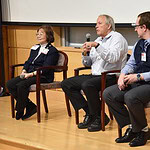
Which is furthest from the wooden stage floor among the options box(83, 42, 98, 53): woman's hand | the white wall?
the white wall

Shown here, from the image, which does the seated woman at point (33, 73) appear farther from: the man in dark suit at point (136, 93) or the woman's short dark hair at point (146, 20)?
the woman's short dark hair at point (146, 20)

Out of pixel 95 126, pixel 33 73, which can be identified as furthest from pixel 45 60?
pixel 95 126

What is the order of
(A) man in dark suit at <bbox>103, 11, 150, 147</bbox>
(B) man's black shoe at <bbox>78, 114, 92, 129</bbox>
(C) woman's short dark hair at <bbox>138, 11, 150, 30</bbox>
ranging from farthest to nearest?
(B) man's black shoe at <bbox>78, 114, 92, 129</bbox>
(C) woman's short dark hair at <bbox>138, 11, 150, 30</bbox>
(A) man in dark suit at <bbox>103, 11, 150, 147</bbox>

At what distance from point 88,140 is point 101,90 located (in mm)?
488

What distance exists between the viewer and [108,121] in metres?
4.16

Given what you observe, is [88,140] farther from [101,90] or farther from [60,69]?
[60,69]

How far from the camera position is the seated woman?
4.51m

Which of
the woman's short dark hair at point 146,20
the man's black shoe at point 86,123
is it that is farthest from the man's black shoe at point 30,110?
the woman's short dark hair at point 146,20

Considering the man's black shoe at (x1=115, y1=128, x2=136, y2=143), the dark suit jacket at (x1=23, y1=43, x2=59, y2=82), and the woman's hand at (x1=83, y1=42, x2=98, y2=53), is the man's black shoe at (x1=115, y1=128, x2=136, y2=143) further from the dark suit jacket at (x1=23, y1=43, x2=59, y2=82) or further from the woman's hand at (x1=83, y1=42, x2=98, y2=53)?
the dark suit jacket at (x1=23, y1=43, x2=59, y2=82)

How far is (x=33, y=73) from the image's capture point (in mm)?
4570

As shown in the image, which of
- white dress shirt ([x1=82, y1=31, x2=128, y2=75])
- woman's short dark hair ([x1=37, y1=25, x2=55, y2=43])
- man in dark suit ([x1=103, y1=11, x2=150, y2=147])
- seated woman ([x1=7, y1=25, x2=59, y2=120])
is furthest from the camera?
woman's short dark hair ([x1=37, y1=25, x2=55, y2=43])

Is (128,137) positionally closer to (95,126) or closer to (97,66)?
(95,126)

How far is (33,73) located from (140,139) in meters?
1.52

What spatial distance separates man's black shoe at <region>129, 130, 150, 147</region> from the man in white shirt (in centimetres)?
56
